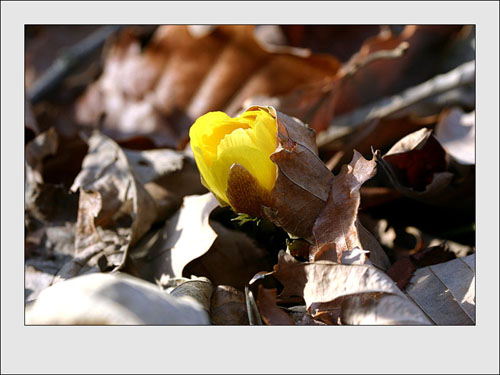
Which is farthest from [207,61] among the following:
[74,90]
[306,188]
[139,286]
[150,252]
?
[139,286]

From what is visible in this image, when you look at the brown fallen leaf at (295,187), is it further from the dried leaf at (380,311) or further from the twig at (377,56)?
the twig at (377,56)

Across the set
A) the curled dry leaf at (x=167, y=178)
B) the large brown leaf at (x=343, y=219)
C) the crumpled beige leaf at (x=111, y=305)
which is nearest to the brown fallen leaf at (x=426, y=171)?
the large brown leaf at (x=343, y=219)

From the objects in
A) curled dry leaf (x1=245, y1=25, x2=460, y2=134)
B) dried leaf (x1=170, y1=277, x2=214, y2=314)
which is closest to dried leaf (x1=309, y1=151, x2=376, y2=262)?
dried leaf (x1=170, y1=277, x2=214, y2=314)

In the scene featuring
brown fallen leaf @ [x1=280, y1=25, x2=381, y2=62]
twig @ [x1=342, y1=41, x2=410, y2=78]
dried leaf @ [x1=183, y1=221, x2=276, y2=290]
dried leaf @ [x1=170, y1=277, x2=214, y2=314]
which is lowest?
dried leaf @ [x1=170, y1=277, x2=214, y2=314]

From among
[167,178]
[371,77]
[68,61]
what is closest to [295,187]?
[167,178]

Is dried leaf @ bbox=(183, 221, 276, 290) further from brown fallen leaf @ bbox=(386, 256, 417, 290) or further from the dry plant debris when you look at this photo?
brown fallen leaf @ bbox=(386, 256, 417, 290)
